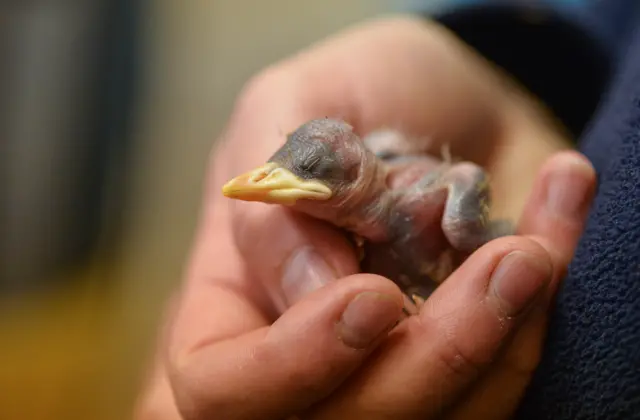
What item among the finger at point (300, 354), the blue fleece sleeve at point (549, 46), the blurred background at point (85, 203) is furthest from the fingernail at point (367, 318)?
the blurred background at point (85, 203)

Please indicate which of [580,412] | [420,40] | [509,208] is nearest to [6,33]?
[420,40]

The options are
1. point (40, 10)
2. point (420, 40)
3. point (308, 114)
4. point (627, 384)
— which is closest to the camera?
point (627, 384)

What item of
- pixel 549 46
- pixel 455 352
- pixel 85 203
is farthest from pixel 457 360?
pixel 85 203

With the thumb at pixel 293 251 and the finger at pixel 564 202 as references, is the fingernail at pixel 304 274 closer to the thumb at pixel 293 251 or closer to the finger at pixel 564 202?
the thumb at pixel 293 251

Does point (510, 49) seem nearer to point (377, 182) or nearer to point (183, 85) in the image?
point (377, 182)

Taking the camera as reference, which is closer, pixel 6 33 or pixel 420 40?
pixel 420 40
